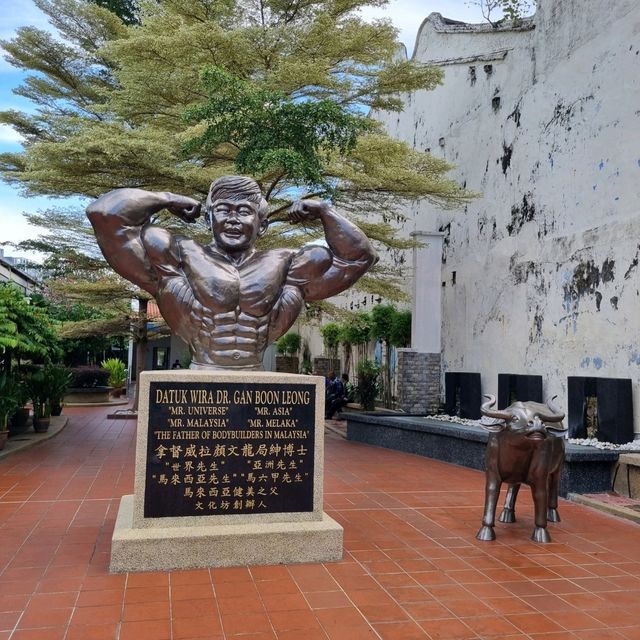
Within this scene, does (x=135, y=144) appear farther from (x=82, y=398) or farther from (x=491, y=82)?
(x=82, y=398)

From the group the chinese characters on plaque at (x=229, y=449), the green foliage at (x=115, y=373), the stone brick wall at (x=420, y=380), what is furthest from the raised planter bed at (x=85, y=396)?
the chinese characters on plaque at (x=229, y=449)

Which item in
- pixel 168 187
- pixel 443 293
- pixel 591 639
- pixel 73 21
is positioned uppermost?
pixel 73 21

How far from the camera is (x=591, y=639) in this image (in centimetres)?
319

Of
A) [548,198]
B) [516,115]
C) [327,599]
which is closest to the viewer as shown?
[327,599]

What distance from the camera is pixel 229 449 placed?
14.1 ft

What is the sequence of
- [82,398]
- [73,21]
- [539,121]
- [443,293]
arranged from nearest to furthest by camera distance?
[539,121]
[443,293]
[73,21]
[82,398]

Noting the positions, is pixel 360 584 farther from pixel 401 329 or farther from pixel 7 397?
pixel 401 329

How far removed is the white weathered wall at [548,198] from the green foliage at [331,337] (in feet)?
24.4

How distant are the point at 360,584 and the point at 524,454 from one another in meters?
1.80

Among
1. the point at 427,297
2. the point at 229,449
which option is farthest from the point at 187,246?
the point at 427,297

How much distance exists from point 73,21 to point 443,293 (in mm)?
10988

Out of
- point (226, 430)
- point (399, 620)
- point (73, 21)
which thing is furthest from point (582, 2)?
point (73, 21)

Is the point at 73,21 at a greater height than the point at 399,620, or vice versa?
the point at 73,21

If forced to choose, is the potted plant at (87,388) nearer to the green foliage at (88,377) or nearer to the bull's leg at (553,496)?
the green foliage at (88,377)
